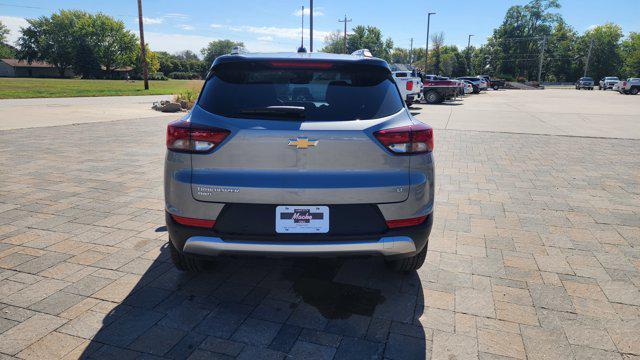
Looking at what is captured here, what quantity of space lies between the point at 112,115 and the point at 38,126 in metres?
3.88

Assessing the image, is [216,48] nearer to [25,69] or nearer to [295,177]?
[25,69]

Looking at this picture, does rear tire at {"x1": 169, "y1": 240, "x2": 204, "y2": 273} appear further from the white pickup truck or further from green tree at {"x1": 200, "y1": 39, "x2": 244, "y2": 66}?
green tree at {"x1": 200, "y1": 39, "x2": 244, "y2": 66}

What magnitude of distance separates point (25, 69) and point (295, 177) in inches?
4376

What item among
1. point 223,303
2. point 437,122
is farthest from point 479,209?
point 437,122

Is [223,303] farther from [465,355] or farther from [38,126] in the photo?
[38,126]

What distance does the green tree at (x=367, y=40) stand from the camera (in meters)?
99.6

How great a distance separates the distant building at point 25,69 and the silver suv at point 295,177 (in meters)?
100.0

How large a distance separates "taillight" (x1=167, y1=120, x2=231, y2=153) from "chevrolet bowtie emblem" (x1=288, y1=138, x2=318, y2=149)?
40 centimetres

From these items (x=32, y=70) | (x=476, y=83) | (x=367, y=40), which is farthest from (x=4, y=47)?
(x=476, y=83)

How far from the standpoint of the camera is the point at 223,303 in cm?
288

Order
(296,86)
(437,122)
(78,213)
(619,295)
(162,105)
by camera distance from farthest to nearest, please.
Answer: (162,105), (437,122), (78,213), (619,295), (296,86)

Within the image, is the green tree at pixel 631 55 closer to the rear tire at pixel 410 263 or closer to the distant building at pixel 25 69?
the rear tire at pixel 410 263

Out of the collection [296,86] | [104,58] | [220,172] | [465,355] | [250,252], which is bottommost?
[465,355]

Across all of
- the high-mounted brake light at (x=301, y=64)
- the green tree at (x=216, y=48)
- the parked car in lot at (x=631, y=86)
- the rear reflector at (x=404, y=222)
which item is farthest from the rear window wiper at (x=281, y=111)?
the green tree at (x=216, y=48)
